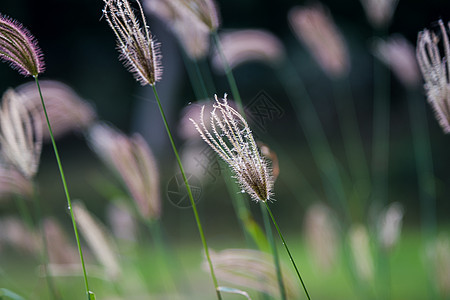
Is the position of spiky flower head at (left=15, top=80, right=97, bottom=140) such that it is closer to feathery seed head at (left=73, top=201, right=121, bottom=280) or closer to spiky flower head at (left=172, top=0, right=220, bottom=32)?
feathery seed head at (left=73, top=201, right=121, bottom=280)

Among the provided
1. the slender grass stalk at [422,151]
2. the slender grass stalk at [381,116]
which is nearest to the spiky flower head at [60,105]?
the slender grass stalk at [422,151]

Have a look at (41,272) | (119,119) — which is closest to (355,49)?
(119,119)

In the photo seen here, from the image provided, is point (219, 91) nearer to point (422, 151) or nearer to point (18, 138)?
point (422, 151)

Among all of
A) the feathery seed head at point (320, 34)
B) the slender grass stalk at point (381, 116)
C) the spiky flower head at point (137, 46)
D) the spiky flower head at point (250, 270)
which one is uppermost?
the slender grass stalk at point (381, 116)

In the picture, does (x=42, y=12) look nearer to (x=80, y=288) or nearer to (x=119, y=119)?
(x=119, y=119)

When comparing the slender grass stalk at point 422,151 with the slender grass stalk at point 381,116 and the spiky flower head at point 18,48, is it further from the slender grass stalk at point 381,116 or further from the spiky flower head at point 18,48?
the spiky flower head at point 18,48

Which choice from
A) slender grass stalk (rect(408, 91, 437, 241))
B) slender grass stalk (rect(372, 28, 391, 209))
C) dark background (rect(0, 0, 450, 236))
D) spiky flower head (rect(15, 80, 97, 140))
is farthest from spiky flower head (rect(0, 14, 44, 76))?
slender grass stalk (rect(372, 28, 391, 209))
